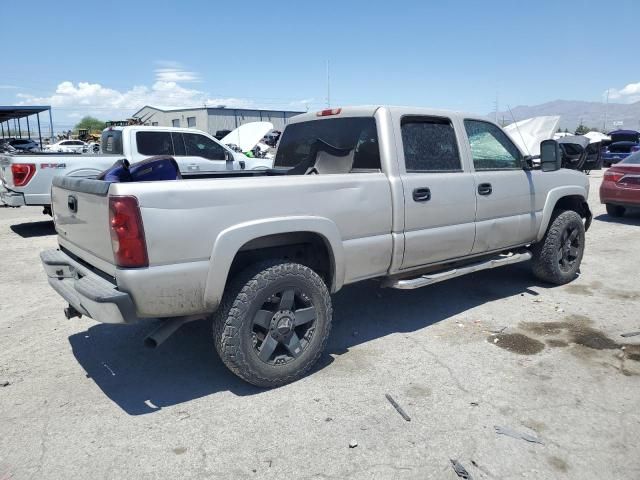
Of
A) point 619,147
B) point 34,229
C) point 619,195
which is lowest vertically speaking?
point 34,229

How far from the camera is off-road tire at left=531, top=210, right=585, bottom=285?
568cm

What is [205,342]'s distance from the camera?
4.42 m

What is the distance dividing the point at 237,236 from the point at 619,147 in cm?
2801

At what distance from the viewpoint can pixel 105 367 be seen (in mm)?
3922

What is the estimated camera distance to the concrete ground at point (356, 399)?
2752 millimetres

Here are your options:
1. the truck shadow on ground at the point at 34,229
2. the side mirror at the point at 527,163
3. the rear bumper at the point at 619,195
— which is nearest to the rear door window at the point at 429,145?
the side mirror at the point at 527,163

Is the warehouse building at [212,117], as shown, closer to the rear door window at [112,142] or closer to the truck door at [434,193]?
the rear door window at [112,142]

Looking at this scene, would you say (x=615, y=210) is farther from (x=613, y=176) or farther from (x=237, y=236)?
(x=237, y=236)

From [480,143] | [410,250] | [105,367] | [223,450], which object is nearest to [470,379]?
[410,250]

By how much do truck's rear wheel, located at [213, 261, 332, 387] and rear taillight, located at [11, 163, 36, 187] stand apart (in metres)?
7.14

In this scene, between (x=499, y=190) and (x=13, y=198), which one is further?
(x=13, y=198)

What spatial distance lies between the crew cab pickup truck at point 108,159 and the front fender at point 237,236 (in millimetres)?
5711

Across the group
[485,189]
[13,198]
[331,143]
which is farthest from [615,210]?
[13,198]

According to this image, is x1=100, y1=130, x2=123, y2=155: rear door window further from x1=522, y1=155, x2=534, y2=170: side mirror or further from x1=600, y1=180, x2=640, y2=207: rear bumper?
x1=600, y1=180, x2=640, y2=207: rear bumper
